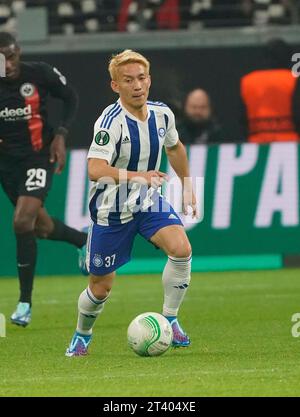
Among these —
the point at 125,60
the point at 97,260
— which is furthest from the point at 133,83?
the point at 97,260

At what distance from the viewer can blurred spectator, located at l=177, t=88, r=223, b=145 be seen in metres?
17.9

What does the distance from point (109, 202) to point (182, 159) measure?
2.68 ft

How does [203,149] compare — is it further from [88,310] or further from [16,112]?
[88,310]

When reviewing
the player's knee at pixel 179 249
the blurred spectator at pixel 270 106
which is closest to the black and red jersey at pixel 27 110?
the player's knee at pixel 179 249

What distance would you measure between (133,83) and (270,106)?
27.6 feet

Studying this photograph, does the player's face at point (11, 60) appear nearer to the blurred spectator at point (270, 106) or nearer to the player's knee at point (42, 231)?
the player's knee at point (42, 231)

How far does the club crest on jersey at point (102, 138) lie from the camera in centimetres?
913

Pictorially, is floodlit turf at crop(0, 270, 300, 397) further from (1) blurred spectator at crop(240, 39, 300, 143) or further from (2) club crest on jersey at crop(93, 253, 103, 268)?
(1) blurred spectator at crop(240, 39, 300, 143)

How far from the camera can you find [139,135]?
371 inches

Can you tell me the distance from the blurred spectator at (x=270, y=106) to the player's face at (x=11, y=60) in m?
5.81

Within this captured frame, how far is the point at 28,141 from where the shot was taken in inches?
484

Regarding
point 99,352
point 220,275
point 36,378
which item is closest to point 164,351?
point 99,352

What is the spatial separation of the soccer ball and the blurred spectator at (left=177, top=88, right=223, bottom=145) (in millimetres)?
8797

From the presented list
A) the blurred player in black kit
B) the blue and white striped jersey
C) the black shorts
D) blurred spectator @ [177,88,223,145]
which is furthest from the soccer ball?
blurred spectator @ [177,88,223,145]
